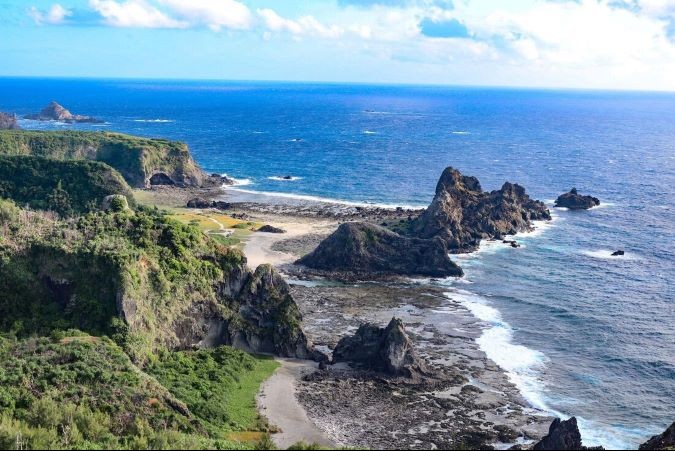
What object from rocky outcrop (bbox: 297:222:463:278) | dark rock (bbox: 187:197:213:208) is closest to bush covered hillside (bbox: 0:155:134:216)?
dark rock (bbox: 187:197:213:208)

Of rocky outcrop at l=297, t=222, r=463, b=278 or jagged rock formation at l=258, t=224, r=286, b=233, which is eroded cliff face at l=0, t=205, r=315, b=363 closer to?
rocky outcrop at l=297, t=222, r=463, b=278

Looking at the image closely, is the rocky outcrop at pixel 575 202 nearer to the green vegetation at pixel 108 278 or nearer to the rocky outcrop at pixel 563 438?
the green vegetation at pixel 108 278

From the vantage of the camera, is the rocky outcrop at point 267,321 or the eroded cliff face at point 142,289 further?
the rocky outcrop at point 267,321

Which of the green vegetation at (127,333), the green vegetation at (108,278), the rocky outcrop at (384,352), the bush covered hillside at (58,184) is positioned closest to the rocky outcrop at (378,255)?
the green vegetation at (127,333)

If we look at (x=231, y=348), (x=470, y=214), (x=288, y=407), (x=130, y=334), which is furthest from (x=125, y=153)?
(x=288, y=407)

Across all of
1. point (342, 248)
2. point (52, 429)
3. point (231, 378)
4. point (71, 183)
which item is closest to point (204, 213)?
point (71, 183)

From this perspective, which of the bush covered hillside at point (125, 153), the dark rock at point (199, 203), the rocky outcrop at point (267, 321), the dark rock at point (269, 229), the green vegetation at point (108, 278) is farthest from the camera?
the bush covered hillside at point (125, 153)

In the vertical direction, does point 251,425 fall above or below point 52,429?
below

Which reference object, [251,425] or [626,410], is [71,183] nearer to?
[251,425]
